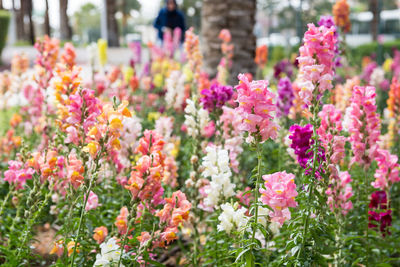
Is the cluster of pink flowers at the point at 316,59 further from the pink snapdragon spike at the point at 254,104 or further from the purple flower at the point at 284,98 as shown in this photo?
the purple flower at the point at 284,98

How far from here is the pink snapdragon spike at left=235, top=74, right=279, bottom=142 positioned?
2.15 m

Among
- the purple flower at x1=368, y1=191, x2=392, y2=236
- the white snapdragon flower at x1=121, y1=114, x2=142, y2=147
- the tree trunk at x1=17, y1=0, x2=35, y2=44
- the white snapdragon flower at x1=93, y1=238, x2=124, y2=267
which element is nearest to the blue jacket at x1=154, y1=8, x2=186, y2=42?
the white snapdragon flower at x1=121, y1=114, x2=142, y2=147

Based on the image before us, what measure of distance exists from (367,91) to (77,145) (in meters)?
1.59

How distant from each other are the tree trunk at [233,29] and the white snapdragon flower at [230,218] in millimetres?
4416

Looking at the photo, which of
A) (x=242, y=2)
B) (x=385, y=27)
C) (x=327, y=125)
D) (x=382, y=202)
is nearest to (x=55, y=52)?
(x=327, y=125)

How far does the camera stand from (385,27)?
37.5m

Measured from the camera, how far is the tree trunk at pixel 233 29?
22.8ft

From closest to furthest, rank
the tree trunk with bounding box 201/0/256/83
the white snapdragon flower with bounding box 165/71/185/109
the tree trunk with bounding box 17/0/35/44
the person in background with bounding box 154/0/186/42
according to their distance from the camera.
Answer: the white snapdragon flower with bounding box 165/71/185/109 → the tree trunk with bounding box 201/0/256/83 → the person in background with bounding box 154/0/186/42 → the tree trunk with bounding box 17/0/35/44

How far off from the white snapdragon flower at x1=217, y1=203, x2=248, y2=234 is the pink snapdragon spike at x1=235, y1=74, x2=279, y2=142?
0.52m

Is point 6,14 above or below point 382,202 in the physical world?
above

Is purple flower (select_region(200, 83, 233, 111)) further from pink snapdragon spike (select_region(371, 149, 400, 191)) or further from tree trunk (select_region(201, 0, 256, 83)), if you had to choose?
tree trunk (select_region(201, 0, 256, 83))

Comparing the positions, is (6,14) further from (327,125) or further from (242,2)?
(327,125)

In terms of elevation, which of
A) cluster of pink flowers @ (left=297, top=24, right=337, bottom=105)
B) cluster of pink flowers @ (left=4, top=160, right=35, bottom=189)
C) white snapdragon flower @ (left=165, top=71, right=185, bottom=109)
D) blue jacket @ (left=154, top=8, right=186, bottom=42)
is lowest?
cluster of pink flowers @ (left=4, top=160, right=35, bottom=189)

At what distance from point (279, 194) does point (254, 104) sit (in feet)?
1.40
